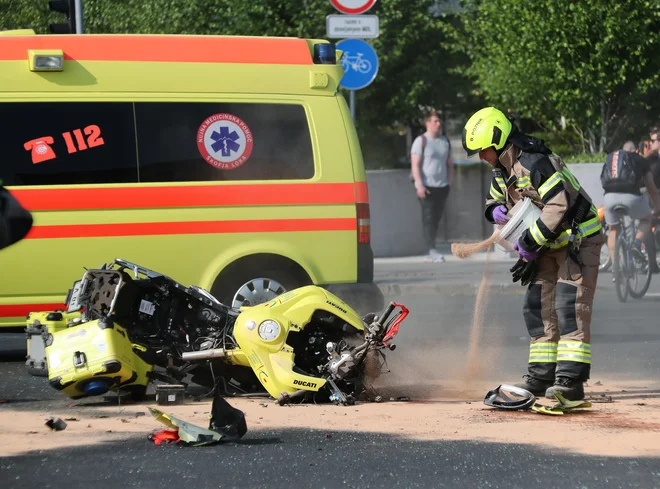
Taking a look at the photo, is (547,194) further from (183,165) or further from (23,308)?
(23,308)

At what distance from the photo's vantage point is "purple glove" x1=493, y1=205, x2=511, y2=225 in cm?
731

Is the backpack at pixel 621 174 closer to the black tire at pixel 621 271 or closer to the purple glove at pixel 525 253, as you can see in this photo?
the black tire at pixel 621 271

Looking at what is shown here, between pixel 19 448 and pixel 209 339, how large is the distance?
1.57m

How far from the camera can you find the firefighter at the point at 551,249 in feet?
22.9

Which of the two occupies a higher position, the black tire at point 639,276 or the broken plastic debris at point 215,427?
the broken plastic debris at point 215,427

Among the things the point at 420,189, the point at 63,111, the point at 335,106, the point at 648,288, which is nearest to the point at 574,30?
the point at 420,189

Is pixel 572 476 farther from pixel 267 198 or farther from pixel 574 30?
pixel 574 30

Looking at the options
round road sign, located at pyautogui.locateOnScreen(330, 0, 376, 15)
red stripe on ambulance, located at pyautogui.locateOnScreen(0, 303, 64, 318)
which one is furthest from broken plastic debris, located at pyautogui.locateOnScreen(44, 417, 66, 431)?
round road sign, located at pyautogui.locateOnScreen(330, 0, 376, 15)

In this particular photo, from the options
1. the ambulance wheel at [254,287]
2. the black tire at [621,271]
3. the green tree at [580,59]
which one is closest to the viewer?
the ambulance wheel at [254,287]

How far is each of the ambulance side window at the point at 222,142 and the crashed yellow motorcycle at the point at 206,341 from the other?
1.51 metres

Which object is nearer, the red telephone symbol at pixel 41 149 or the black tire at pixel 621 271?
the red telephone symbol at pixel 41 149

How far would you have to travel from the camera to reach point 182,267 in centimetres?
859

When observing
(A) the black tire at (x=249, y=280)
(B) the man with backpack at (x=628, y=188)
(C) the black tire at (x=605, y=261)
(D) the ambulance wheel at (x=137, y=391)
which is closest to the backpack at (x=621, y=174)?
(B) the man with backpack at (x=628, y=188)

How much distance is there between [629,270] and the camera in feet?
42.1
